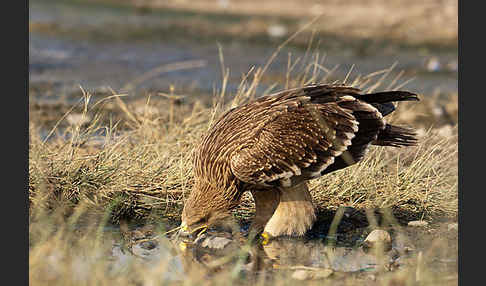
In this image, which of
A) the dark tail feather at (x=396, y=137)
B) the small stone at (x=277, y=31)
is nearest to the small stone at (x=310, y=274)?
the dark tail feather at (x=396, y=137)

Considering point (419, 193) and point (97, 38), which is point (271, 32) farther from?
point (419, 193)

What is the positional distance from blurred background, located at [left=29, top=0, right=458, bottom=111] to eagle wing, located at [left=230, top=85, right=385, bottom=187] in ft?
16.3

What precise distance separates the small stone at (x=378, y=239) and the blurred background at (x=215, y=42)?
521 centimetres

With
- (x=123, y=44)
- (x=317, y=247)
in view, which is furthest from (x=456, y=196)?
(x=123, y=44)

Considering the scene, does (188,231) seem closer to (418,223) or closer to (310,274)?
(310,274)

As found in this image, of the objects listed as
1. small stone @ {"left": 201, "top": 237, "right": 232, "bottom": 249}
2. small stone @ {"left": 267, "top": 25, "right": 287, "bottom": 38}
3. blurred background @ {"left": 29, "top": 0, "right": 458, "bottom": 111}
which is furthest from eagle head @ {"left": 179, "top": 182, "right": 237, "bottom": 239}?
small stone @ {"left": 267, "top": 25, "right": 287, "bottom": 38}

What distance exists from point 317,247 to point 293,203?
1.13 ft

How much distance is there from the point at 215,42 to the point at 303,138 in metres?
9.83

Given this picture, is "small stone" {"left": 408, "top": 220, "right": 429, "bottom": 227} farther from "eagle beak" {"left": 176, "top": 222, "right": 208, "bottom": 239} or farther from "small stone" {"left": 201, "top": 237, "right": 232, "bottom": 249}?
"eagle beak" {"left": 176, "top": 222, "right": 208, "bottom": 239}

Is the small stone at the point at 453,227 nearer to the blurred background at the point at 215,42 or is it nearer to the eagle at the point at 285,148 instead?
Result: the eagle at the point at 285,148

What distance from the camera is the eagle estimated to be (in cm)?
565

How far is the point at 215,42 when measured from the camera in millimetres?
15344

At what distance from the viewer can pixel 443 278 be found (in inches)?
200

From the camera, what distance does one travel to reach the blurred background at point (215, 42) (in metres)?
12.2
